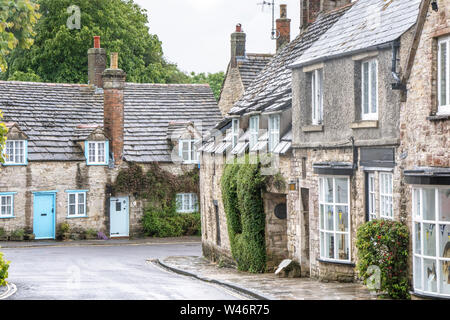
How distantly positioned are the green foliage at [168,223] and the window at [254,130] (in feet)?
52.2

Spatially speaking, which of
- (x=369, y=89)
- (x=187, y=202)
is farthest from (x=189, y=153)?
(x=369, y=89)

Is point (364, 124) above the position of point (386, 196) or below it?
above

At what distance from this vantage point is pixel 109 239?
3928 centimetres

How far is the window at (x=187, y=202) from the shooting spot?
41.4m

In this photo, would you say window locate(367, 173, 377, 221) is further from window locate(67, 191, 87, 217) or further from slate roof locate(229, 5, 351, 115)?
window locate(67, 191, 87, 217)

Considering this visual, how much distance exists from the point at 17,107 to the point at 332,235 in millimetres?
25971

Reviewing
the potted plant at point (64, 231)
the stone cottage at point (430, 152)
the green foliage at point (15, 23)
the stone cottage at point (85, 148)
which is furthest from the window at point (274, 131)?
the potted plant at point (64, 231)

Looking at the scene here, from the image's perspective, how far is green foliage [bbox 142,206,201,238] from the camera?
40.1 m

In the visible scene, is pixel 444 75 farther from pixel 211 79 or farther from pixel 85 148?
pixel 211 79

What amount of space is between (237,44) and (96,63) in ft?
29.6

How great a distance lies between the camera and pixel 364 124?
17.7 m

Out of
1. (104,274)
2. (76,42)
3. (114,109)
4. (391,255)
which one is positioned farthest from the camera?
(76,42)

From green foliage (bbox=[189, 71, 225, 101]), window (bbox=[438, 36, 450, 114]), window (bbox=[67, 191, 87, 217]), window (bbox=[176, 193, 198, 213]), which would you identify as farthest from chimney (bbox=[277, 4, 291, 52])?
green foliage (bbox=[189, 71, 225, 101])
